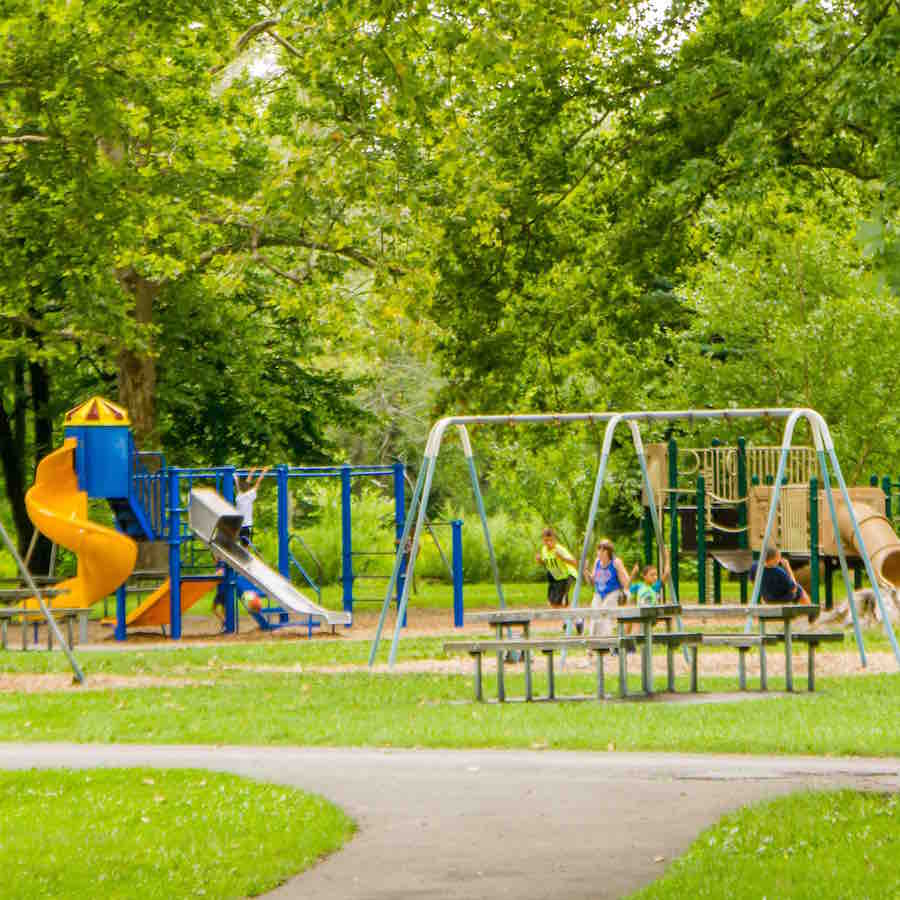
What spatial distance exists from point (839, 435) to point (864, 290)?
2532mm

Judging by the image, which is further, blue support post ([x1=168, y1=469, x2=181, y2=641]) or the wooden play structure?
blue support post ([x1=168, y1=469, x2=181, y2=641])

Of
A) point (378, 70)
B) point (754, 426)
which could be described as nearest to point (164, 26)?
point (378, 70)

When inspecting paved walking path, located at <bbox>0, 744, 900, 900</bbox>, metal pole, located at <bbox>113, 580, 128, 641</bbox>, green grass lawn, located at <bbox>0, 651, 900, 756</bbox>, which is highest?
paved walking path, located at <bbox>0, 744, 900, 900</bbox>

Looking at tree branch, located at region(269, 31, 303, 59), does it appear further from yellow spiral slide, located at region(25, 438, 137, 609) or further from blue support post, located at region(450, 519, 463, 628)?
blue support post, located at region(450, 519, 463, 628)

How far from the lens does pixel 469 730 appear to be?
524 inches

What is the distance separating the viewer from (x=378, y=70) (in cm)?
1484

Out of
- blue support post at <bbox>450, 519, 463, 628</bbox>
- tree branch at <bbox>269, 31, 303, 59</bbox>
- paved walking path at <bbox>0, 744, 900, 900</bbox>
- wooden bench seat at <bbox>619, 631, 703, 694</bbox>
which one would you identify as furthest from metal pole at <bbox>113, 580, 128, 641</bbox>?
paved walking path at <bbox>0, 744, 900, 900</bbox>

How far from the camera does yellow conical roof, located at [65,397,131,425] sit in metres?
28.2

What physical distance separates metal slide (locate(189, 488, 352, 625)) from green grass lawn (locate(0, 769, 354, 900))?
16.3 metres

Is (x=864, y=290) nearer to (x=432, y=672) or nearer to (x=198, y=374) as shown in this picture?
(x=198, y=374)

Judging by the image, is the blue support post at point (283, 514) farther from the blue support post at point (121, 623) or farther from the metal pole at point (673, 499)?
the metal pole at point (673, 499)

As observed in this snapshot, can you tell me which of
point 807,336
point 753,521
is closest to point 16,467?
point 807,336

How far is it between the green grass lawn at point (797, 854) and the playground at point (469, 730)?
27 millimetres

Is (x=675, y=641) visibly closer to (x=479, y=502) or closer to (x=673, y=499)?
(x=479, y=502)
